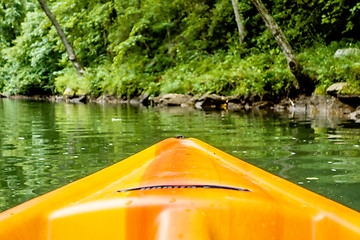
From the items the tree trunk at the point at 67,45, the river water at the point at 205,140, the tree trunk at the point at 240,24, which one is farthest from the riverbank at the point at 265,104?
the tree trunk at the point at 67,45

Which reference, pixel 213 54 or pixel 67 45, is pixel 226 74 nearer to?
pixel 213 54

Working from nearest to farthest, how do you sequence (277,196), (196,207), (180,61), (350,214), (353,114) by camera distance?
1. (196,207)
2. (350,214)
3. (277,196)
4. (353,114)
5. (180,61)

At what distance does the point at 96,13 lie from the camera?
1847 cm

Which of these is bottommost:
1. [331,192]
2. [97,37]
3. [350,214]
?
[331,192]

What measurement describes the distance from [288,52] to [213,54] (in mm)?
7047

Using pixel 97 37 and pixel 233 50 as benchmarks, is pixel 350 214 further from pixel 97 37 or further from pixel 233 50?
pixel 97 37

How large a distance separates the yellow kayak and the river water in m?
1.25

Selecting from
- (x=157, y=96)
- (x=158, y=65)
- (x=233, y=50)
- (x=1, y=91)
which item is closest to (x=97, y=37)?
(x=158, y=65)

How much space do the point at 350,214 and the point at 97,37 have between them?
20.4 meters

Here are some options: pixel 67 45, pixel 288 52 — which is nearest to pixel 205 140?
pixel 288 52

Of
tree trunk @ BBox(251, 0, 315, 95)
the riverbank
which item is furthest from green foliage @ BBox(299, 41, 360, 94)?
the riverbank

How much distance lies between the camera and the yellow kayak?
1.21 meters

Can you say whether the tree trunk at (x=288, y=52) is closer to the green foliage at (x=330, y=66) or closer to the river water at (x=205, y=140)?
the green foliage at (x=330, y=66)

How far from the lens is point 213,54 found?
1576 centimetres
